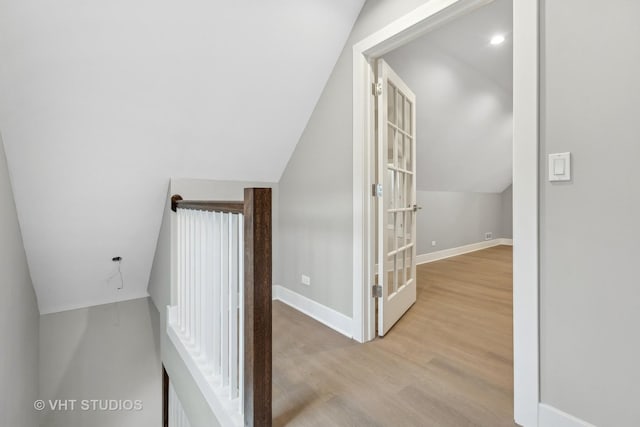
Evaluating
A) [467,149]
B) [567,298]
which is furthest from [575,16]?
[467,149]

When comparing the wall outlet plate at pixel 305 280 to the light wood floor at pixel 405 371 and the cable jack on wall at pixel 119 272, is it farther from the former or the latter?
the cable jack on wall at pixel 119 272

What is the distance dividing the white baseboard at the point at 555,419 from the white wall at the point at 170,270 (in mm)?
1619

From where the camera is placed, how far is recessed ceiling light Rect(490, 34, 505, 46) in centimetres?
267

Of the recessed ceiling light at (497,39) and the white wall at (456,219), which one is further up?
the recessed ceiling light at (497,39)

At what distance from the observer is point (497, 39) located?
8.96 feet

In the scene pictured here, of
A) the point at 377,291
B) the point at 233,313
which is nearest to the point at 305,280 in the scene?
the point at 377,291

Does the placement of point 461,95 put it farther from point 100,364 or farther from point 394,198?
point 100,364

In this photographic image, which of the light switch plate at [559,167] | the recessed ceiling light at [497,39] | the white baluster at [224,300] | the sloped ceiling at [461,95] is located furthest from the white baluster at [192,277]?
the recessed ceiling light at [497,39]

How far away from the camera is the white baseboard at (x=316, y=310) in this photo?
2090mm

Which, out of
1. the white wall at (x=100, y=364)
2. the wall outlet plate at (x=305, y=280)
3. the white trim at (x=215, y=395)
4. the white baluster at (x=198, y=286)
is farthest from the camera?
the wall outlet plate at (x=305, y=280)

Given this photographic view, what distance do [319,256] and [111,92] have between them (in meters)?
A: 1.80

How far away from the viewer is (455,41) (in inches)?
109

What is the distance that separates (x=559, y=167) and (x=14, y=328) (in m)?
3.02

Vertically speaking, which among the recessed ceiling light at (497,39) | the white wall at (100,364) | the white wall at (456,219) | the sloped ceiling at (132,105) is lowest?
the white wall at (100,364)
